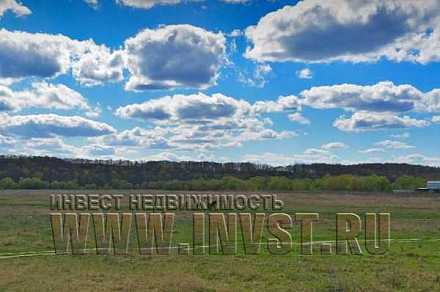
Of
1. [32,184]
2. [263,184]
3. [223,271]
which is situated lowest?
[223,271]

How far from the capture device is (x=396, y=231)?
39.3 metres

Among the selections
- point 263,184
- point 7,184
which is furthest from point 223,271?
point 7,184

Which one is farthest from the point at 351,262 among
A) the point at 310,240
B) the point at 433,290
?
the point at 310,240

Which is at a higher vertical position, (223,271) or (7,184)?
(7,184)

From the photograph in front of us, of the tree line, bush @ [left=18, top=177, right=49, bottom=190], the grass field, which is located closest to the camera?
the grass field

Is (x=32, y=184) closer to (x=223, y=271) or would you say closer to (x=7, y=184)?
(x=7, y=184)

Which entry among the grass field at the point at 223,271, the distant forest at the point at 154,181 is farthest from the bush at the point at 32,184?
the grass field at the point at 223,271

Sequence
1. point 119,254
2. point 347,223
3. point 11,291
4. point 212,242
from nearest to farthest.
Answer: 1. point 11,291
2. point 119,254
3. point 212,242
4. point 347,223

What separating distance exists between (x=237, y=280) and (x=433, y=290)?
6.27 m

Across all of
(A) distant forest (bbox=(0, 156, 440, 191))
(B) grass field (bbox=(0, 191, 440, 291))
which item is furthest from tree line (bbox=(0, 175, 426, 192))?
(B) grass field (bbox=(0, 191, 440, 291))

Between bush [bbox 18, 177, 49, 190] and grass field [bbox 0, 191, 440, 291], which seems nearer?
grass field [bbox 0, 191, 440, 291]

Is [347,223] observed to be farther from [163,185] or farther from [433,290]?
[163,185]

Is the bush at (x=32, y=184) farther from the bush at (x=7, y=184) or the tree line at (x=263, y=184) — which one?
the bush at (x=7, y=184)

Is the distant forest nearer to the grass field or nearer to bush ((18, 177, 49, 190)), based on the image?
bush ((18, 177, 49, 190))
